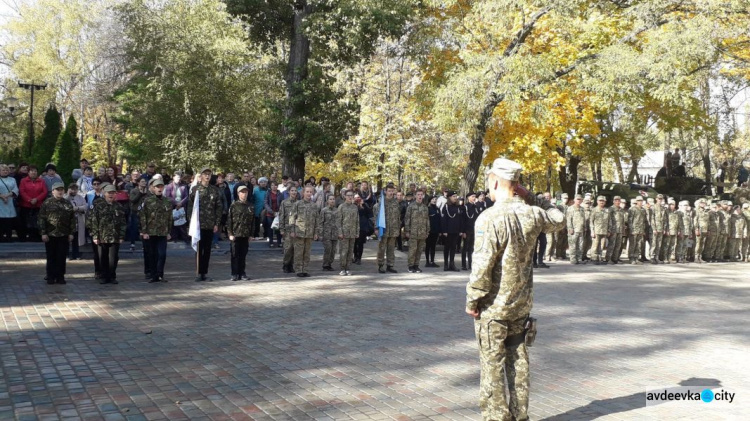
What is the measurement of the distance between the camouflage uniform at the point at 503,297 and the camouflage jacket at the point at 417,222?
10463 millimetres

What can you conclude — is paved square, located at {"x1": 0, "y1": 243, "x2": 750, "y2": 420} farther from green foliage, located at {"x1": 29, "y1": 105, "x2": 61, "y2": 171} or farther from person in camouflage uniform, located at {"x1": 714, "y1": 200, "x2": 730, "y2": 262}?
green foliage, located at {"x1": 29, "y1": 105, "x2": 61, "y2": 171}

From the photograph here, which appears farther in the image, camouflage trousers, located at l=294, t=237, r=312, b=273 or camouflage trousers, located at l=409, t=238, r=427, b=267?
camouflage trousers, located at l=409, t=238, r=427, b=267

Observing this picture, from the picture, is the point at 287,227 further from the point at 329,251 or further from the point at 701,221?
the point at 701,221

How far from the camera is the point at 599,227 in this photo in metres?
20.2

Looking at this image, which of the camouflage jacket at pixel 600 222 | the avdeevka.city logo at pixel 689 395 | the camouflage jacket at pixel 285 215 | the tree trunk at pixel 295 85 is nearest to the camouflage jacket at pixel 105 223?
the camouflage jacket at pixel 285 215

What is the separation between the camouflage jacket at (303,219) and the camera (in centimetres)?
1428

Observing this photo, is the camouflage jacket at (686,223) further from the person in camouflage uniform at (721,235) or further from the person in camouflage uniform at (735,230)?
the person in camouflage uniform at (735,230)

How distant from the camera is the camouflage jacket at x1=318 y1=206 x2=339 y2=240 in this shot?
1532cm

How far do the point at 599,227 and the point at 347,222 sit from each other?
9.01 metres

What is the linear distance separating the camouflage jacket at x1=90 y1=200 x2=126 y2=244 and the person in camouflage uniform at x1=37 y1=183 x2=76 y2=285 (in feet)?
1.55

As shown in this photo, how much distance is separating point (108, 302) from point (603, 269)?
1311 centimetres

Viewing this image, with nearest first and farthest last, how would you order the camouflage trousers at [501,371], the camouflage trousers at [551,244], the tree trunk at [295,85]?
the camouflage trousers at [501,371] → the camouflage trousers at [551,244] → the tree trunk at [295,85]

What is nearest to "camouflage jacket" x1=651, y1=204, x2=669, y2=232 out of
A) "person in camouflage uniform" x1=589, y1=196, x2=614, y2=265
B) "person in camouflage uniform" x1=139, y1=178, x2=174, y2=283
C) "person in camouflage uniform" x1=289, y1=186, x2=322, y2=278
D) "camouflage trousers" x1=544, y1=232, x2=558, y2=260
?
"person in camouflage uniform" x1=589, y1=196, x2=614, y2=265

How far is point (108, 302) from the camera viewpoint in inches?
416
